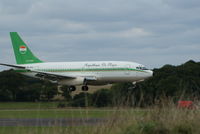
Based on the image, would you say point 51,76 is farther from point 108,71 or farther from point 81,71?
point 108,71

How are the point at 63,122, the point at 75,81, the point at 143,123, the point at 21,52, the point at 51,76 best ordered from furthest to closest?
1. the point at 21,52
2. the point at 51,76
3. the point at 75,81
4. the point at 63,122
5. the point at 143,123

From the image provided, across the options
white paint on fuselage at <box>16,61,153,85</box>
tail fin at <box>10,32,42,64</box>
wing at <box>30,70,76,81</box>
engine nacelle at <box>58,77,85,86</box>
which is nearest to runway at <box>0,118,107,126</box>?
white paint on fuselage at <box>16,61,153,85</box>

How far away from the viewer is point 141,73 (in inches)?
2307

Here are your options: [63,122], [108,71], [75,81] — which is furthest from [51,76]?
[63,122]

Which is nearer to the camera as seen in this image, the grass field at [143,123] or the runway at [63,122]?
the grass field at [143,123]

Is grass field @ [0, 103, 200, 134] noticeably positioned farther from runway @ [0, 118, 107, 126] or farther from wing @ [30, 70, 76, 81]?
wing @ [30, 70, 76, 81]

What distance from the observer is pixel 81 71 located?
200ft

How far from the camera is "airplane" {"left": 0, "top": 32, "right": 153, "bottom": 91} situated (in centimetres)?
5875

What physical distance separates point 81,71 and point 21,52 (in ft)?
34.1

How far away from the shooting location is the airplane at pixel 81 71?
58.8m

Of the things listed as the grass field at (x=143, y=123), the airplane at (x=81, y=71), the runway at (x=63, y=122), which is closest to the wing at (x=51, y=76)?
the airplane at (x=81, y=71)

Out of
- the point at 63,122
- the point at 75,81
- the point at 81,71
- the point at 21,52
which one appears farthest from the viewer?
the point at 21,52

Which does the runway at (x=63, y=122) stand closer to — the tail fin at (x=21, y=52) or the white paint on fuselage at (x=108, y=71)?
the white paint on fuselage at (x=108, y=71)

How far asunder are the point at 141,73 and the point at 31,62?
15.2 metres
